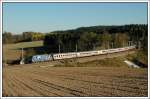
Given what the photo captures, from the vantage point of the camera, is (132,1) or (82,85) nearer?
(132,1)

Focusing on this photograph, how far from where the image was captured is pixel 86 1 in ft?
25.8

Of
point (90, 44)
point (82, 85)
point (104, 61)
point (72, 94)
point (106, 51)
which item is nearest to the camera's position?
point (72, 94)

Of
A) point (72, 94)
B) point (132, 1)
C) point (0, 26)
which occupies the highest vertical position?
point (132, 1)

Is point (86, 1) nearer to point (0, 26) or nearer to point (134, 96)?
point (0, 26)

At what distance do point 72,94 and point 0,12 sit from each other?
290cm

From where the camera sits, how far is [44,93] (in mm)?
9148

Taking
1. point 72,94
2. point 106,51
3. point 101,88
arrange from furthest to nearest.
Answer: point 106,51
point 101,88
point 72,94

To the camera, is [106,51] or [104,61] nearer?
[104,61]

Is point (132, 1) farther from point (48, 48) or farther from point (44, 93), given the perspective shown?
point (48, 48)

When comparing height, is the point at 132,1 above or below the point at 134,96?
above

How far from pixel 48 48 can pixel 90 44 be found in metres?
4.55

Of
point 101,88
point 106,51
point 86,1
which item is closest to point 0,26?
point 86,1

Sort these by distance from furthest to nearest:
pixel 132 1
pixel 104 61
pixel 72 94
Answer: pixel 104 61
pixel 72 94
pixel 132 1

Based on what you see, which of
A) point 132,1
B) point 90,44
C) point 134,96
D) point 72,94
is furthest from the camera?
point 90,44
